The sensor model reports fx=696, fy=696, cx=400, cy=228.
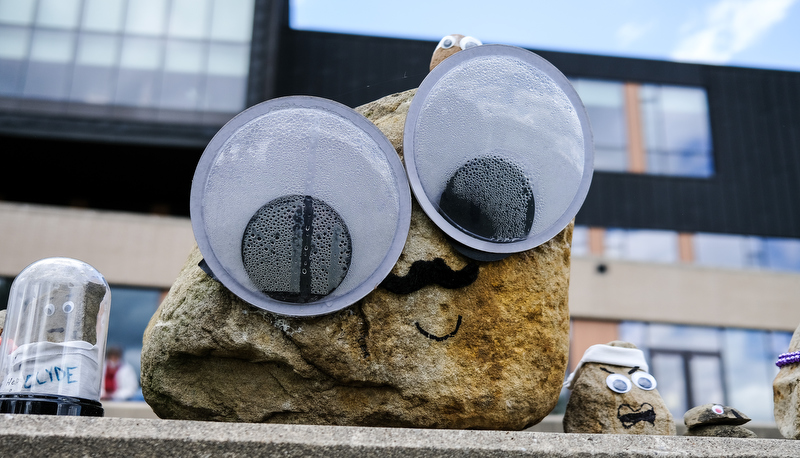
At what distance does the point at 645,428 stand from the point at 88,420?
7.61 feet

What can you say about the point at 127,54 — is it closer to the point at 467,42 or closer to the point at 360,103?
the point at 360,103

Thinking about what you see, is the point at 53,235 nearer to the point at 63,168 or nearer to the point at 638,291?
the point at 63,168

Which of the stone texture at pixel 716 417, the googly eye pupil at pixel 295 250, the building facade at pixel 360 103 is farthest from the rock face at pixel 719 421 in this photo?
the building facade at pixel 360 103

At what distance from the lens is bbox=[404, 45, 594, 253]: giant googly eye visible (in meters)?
2.90

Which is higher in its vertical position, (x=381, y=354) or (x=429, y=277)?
(x=429, y=277)

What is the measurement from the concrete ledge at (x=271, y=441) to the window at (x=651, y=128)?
15219 millimetres

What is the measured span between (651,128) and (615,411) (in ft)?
49.8

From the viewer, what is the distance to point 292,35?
52.5 feet

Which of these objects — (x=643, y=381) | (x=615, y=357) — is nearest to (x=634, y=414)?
(x=643, y=381)

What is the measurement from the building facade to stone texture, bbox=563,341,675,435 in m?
10.8

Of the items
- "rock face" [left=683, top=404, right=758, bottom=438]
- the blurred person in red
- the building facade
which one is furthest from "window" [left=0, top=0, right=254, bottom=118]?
"rock face" [left=683, top=404, right=758, bottom=438]

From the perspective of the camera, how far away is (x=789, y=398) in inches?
122

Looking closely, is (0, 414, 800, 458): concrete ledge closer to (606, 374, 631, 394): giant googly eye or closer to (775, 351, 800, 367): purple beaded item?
(606, 374, 631, 394): giant googly eye

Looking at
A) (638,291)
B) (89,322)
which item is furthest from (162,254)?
(89,322)
